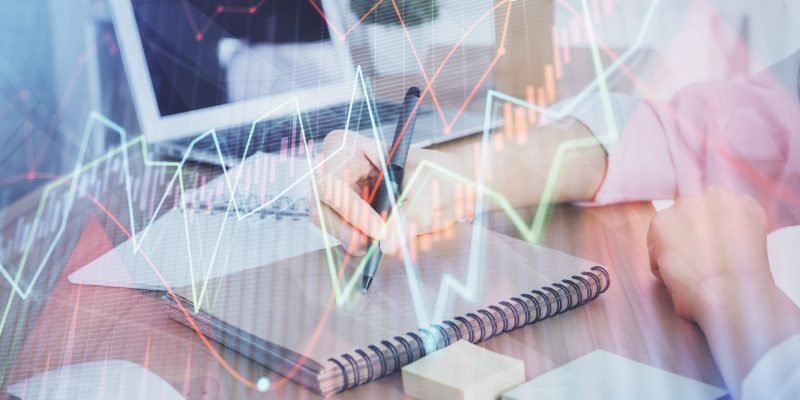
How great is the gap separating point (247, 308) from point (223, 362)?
40mm

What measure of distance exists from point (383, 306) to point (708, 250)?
0.19 metres

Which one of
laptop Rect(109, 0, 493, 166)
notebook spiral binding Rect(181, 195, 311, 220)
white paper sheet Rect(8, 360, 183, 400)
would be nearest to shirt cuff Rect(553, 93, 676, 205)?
laptop Rect(109, 0, 493, 166)

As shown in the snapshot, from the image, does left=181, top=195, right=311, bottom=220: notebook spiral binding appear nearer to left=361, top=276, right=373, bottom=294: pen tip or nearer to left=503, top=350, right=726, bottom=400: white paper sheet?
left=361, top=276, right=373, bottom=294: pen tip

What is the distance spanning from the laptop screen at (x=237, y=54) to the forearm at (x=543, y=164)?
21 centimetres

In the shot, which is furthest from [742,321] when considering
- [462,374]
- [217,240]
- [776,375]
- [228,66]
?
[228,66]

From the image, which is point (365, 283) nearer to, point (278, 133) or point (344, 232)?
point (344, 232)

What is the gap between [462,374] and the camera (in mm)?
320

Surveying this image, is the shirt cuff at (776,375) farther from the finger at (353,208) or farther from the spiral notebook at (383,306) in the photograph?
the finger at (353,208)

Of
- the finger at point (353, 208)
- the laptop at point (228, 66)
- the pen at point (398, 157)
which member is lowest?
the finger at point (353, 208)

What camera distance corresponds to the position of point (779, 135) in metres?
0.58

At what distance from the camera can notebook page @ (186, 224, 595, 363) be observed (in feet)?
1.21

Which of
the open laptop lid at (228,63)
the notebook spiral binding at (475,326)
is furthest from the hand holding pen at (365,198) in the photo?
the open laptop lid at (228,63)

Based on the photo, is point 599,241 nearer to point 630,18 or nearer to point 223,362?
point 223,362

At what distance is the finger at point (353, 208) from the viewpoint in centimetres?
47
